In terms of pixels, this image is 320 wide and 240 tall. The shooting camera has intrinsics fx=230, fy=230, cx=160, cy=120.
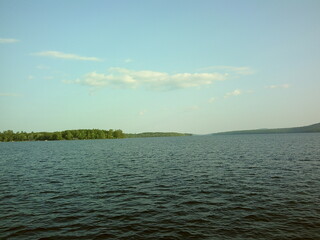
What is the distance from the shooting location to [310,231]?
18125mm

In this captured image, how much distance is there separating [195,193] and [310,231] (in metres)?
13.3

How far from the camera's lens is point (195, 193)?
2923cm

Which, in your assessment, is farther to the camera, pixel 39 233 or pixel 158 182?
pixel 158 182

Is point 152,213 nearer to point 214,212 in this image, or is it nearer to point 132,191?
point 214,212

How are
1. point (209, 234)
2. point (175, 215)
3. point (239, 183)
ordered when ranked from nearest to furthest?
point (209, 234) < point (175, 215) < point (239, 183)

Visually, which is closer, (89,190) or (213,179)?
(89,190)

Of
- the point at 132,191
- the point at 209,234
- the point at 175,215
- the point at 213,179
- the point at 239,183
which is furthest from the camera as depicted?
the point at 213,179

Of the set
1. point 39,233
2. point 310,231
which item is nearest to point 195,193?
point 310,231

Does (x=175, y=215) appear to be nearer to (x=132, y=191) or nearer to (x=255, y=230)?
(x=255, y=230)

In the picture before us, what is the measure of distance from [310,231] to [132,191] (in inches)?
794

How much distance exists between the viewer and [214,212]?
2242 centimetres

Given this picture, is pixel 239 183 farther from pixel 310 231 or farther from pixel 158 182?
pixel 310 231

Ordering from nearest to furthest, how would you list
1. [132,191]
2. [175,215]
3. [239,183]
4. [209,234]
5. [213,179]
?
[209,234] → [175,215] → [132,191] → [239,183] → [213,179]

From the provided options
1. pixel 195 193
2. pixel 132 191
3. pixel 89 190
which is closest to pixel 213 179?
pixel 195 193
